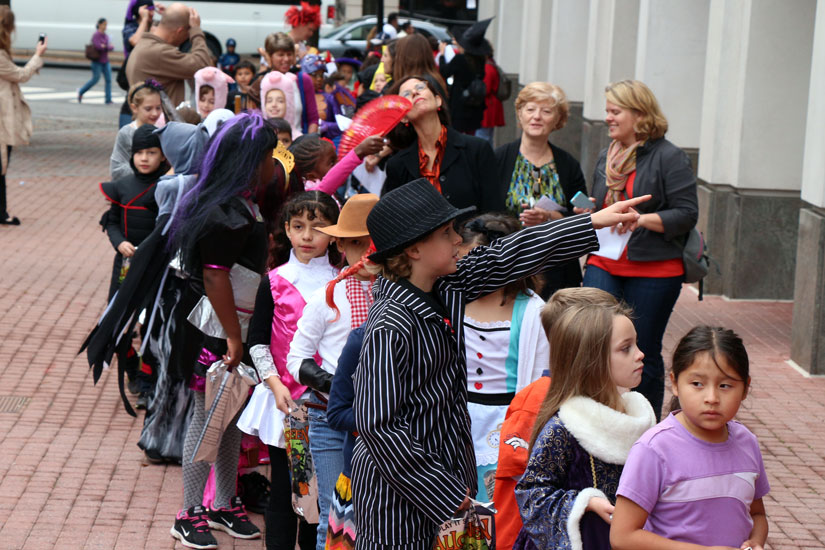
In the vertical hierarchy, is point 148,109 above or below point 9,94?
above

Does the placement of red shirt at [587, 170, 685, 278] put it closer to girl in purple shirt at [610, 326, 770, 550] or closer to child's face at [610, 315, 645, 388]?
child's face at [610, 315, 645, 388]

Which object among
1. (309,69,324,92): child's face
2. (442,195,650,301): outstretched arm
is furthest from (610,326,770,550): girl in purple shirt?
(309,69,324,92): child's face

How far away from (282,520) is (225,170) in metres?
1.51

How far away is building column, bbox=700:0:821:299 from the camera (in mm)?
10453

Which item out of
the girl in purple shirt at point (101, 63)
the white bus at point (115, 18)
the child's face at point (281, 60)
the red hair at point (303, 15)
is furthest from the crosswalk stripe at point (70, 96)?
the child's face at point (281, 60)

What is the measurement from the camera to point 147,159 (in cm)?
696

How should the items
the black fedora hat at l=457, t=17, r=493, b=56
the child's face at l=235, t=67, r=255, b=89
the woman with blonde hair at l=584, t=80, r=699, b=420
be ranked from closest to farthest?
the woman with blonde hair at l=584, t=80, r=699, b=420 → the child's face at l=235, t=67, r=255, b=89 → the black fedora hat at l=457, t=17, r=493, b=56

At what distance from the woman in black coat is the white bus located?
27584 millimetres

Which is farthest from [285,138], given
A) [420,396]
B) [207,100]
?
[420,396]

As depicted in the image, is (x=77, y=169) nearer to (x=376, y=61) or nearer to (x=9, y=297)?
(x=376, y=61)

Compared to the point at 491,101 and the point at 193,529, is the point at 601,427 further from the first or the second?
the point at 491,101

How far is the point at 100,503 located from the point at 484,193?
2.60 m

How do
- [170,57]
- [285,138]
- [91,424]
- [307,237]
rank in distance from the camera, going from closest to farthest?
[307,237]
[91,424]
[285,138]
[170,57]

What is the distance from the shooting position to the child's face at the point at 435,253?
334cm
